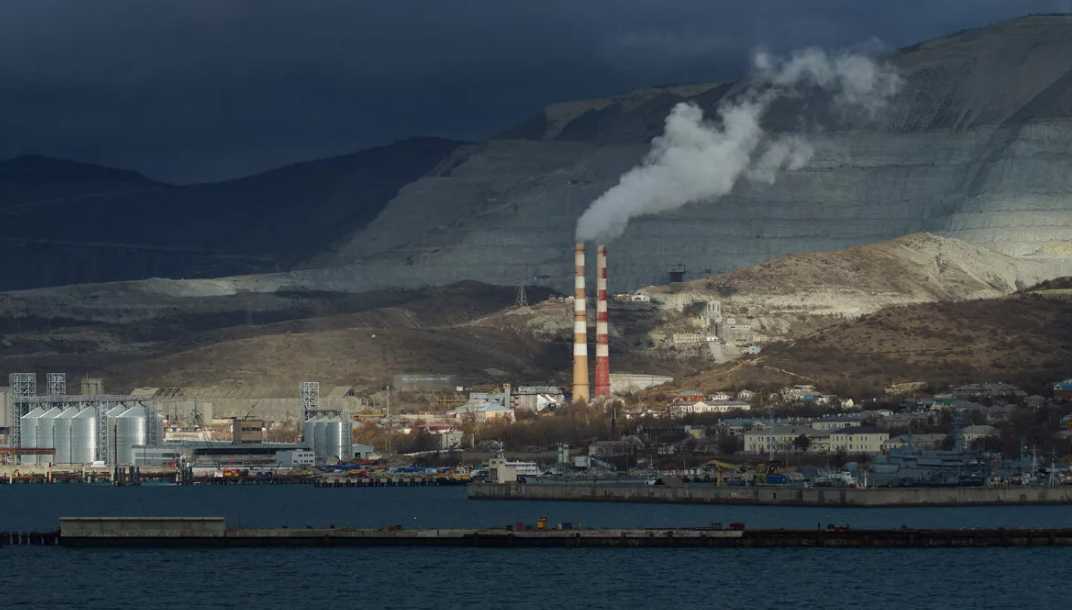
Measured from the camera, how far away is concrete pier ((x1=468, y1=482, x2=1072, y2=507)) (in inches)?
3748

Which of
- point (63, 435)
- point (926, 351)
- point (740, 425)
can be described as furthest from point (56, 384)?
point (926, 351)

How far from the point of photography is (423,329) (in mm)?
184625

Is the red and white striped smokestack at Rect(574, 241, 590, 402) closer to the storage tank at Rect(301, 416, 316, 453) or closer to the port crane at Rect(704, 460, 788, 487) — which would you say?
the storage tank at Rect(301, 416, 316, 453)

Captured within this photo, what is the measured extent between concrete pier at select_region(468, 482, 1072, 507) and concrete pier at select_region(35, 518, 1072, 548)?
56.0 ft

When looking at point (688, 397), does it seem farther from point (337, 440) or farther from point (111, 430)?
point (111, 430)

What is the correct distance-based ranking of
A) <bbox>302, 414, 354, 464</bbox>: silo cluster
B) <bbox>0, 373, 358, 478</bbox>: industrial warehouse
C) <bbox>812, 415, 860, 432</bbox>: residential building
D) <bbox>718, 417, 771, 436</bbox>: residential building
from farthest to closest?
<bbox>302, 414, 354, 464</bbox>: silo cluster
<bbox>0, 373, 358, 478</bbox>: industrial warehouse
<bbox>718, 417, 771, 436</bbox>: residential building
<bbox>812, 415, 860, 432</bbox>: residential building

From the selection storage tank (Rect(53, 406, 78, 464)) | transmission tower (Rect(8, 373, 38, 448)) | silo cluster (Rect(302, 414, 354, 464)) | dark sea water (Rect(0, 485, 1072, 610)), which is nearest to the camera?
dark sea water (Rect(0, 485, 1072, 610))

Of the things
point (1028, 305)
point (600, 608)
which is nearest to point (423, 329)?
point (1028, 305)

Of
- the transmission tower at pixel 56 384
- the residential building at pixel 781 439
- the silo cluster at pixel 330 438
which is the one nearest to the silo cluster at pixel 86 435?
the silo cluster at pixel 330 438

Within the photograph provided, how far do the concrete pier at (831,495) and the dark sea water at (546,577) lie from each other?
782cm

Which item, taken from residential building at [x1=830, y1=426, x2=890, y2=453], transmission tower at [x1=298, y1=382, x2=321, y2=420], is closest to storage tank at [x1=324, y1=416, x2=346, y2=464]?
transmission tower at [x1=298, y1=382, x2=321, y2=420]

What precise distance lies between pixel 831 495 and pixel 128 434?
50.8 m

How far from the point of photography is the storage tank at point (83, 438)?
13325 cm

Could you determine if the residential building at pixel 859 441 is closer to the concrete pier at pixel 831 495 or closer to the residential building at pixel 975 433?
the residential building at pixel 975 433
